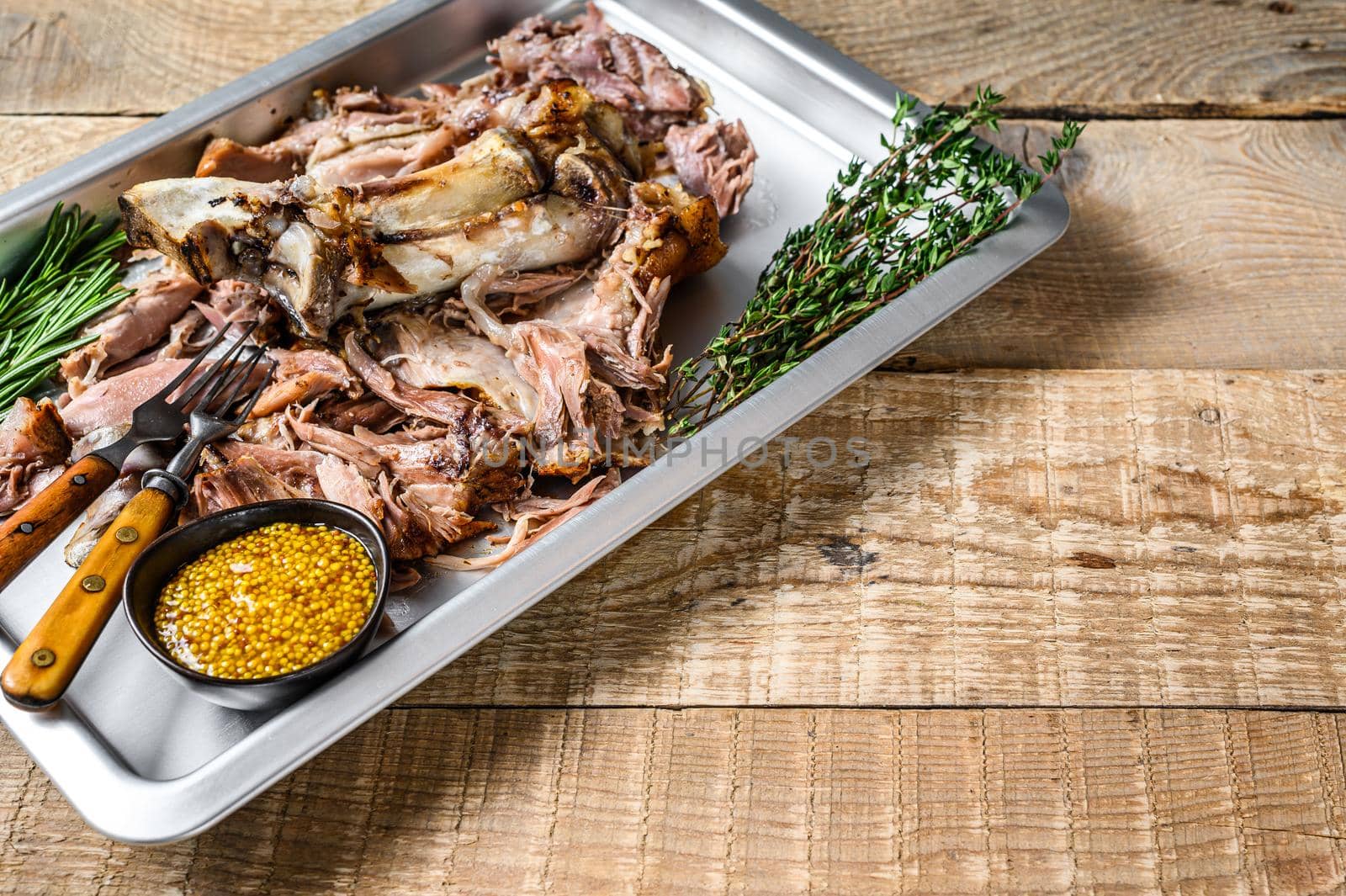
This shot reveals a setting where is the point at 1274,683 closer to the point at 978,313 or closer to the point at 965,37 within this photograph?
the point at 978,313

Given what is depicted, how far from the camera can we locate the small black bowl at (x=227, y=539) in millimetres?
2803

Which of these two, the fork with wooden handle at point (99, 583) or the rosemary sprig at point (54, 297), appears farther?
the rosemary sprig at point (54, 297)

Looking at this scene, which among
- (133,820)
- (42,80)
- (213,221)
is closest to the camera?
(133,820)

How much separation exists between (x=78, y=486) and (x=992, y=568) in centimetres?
265

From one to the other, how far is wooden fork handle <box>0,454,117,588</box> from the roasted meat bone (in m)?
0.68

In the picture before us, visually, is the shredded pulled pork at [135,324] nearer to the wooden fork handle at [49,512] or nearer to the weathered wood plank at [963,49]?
the wooden fork handle at [49,512]

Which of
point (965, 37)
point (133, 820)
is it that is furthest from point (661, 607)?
point (965, 37)

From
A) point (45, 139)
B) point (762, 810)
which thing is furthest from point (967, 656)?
point (45, 139)

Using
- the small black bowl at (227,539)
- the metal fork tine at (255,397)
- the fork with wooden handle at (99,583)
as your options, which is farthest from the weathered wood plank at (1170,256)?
the small black bowl at (227,539)

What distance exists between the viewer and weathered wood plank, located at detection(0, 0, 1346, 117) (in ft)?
16.2

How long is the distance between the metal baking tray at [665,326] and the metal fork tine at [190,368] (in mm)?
551

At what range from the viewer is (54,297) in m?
3.83

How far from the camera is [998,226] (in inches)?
154

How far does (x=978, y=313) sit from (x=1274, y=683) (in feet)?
5.27
